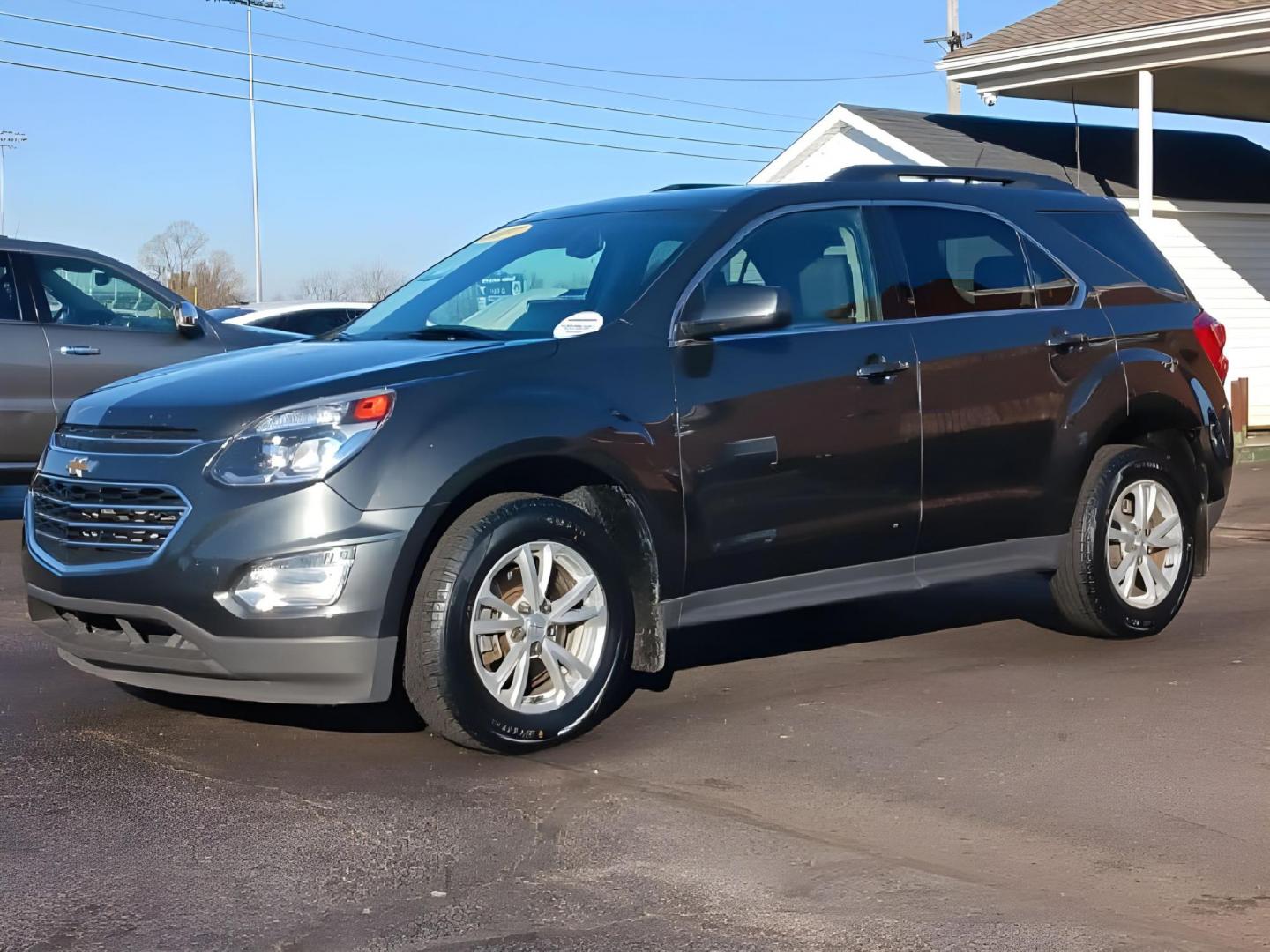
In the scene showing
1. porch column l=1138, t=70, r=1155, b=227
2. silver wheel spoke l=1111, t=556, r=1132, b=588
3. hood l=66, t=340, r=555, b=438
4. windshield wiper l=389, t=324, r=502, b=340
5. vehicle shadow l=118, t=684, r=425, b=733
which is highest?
porch column l=1138, t=70, r=1155, b=227

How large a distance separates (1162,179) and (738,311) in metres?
18.5

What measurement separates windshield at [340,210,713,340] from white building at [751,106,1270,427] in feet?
48.8

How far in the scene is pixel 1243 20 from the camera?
1588cm

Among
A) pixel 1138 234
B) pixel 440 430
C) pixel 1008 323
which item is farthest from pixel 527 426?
pixel 1138 234

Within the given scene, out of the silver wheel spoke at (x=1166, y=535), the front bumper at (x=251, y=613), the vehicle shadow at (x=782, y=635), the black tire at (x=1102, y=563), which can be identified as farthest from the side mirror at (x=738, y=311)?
the silver wheel spoke at (x=1166, y=535)

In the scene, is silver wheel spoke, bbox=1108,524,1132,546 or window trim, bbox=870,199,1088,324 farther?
silver wheel spoke, bbox=1108,524,1132,546

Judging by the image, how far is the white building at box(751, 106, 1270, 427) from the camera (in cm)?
2170

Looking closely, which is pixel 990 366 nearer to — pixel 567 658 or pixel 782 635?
pixel 782 635

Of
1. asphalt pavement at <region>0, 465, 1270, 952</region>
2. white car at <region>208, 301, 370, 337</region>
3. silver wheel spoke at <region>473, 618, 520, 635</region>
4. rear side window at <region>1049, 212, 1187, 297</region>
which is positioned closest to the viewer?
asphalt pavement at <region>0, 465, 1270, 952</region>

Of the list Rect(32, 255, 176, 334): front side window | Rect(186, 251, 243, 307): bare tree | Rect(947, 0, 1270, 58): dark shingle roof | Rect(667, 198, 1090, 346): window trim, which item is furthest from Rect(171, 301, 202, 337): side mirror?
Rect(186, 251, 243, 307): bare tree

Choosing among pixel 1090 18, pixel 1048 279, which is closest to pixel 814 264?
pixel 1048 279

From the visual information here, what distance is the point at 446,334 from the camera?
606cm

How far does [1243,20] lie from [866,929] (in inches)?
555

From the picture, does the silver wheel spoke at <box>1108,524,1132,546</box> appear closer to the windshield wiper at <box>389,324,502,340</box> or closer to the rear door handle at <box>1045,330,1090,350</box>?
the rear door handle at <box>1045,330,1090,350</box>
